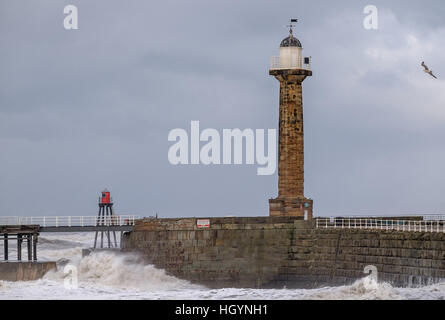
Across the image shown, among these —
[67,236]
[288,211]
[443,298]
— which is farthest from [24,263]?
[67,236]

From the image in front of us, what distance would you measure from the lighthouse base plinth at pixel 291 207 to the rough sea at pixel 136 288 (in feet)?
23.4

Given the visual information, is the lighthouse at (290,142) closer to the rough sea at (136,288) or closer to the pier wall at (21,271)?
the rough sea at (136,288)

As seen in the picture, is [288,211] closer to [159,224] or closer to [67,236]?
[159,224]

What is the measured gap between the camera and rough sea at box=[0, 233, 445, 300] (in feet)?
175

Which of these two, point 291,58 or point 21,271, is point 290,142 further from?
point 21,271

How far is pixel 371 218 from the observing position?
6562 cm

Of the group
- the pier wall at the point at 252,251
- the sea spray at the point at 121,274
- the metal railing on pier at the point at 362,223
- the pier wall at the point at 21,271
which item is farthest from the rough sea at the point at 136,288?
the metal railing on pier at the point at 362,223

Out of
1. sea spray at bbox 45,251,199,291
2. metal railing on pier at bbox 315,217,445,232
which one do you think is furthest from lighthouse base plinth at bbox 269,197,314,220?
sea spray at bbox 45,251,199,291

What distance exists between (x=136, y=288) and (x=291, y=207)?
9304 millimetres

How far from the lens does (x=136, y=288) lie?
6262 centimetres

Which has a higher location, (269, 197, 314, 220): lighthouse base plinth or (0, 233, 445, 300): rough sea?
(269, 197, 314, 220): lighthouse base plinth

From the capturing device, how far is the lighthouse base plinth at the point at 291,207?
221 feet

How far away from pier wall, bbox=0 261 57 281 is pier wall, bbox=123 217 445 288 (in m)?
5.00

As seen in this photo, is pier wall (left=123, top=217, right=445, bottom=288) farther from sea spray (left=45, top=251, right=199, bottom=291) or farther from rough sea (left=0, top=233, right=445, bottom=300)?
rough sea (left=0, top=233, right=445, bottom=300)
